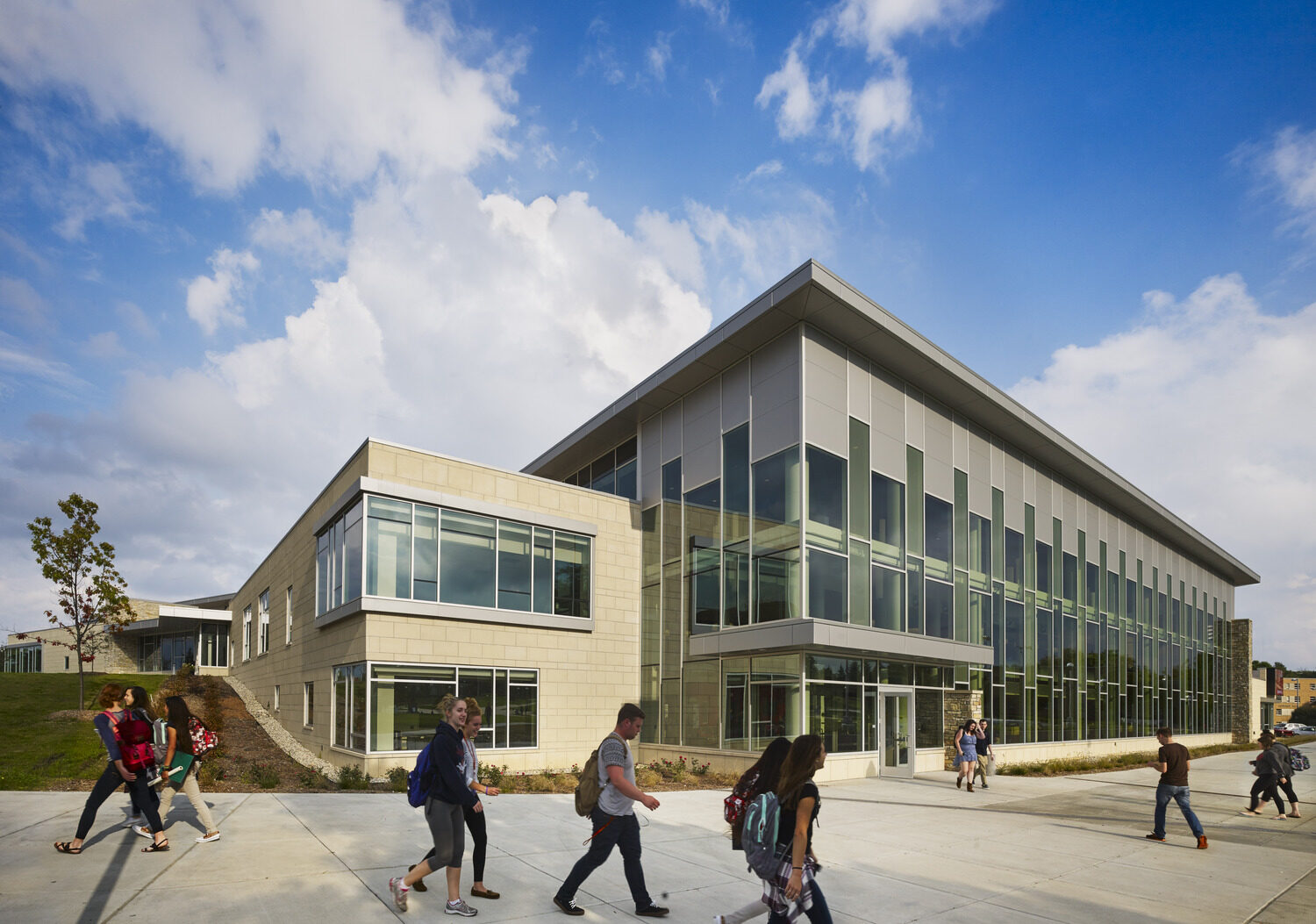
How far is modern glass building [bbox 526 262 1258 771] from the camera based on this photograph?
2052 cm

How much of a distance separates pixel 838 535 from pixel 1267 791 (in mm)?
9641

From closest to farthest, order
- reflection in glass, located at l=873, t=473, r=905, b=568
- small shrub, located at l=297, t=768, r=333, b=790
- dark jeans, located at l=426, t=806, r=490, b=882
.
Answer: dark jeans, located at l=426, t=806, r=490, b=882 < small shrub, located at l=297, t=768, r=333, b=790 < reflection in glass, located at l=873, t=473, r=905, b=568

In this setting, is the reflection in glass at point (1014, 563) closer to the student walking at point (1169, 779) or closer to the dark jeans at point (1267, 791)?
the dark jeans at point (1267, 791)

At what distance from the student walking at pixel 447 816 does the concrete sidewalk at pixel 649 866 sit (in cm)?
25

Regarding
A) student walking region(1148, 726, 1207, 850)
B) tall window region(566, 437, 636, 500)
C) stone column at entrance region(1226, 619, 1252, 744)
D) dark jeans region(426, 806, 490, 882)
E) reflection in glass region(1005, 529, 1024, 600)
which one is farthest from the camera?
stone column at entrance region(1226, 619, 1252, 744)

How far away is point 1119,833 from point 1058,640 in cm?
1965

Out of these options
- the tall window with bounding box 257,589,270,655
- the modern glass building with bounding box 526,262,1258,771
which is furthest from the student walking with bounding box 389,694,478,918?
the tall window with bounding box 257,589,270,655

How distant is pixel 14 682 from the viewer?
3375 centimetres

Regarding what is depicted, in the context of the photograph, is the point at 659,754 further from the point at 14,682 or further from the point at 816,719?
the point at 14,682

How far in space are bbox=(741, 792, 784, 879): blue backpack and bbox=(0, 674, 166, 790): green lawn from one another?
38.9 feet

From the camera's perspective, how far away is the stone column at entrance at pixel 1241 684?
51812mm

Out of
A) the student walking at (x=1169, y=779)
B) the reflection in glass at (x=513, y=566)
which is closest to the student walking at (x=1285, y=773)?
the student walking at (x=1169, y=779)

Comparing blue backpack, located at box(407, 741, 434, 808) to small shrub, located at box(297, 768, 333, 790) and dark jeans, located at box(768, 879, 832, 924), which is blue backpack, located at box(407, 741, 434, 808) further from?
small shrub, located at box(297, 768, 333, 790)

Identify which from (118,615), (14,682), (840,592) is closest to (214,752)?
(118,615)
